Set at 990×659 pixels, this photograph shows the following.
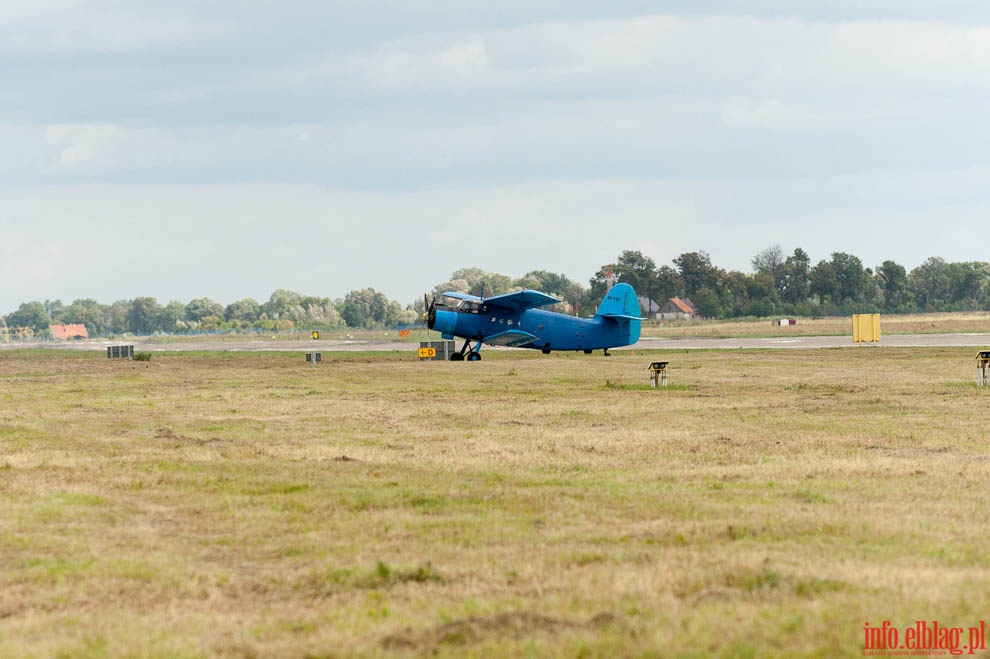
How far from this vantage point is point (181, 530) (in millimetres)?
10336

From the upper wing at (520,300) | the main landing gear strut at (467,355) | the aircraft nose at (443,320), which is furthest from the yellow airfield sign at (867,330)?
the aircraft nose at (443,320)

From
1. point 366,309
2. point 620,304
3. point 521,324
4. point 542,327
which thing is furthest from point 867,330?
point 366,309

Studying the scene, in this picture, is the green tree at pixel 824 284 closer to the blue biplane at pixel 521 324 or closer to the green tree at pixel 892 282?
the green tree at pixel 892 282

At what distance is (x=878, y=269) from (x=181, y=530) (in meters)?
167

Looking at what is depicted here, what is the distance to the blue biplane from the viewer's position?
46.2 metres

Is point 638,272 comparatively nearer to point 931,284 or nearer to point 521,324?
point 931,284

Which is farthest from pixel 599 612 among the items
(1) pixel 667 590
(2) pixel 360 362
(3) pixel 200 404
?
(2) pixel 360 362

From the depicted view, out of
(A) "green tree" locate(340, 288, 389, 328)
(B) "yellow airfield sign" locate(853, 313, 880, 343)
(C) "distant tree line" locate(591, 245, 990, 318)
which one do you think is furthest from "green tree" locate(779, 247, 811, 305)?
(B) "yellow airfield sign" locate(853, 313, 880, 343)

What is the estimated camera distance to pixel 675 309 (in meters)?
162

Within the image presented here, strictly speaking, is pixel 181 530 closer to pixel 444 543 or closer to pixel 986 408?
pixel 444 543

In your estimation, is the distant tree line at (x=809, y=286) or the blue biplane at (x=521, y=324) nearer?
the blue biplane at (x=521, y=324)

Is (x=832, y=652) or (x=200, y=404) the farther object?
(x=200, y=404)

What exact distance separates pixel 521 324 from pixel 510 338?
2.67 feet

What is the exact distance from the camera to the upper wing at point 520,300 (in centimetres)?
4553
